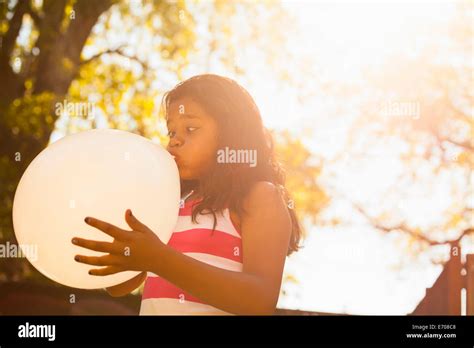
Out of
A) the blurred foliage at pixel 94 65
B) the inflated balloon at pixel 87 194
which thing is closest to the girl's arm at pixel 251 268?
the inflated balloon at pixel 87 194

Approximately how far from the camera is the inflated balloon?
2.30 meters

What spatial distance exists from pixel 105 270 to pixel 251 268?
1.68ft

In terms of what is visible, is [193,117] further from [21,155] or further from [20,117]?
[21,155]

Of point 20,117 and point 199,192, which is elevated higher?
point 20,117

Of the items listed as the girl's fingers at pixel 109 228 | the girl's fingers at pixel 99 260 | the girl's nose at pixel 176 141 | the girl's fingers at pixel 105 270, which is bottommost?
the girl's fingers at pixel 105 270

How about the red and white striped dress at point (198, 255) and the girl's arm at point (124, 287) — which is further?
the girl's arm at point (124, 287)

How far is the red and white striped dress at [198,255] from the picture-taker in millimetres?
2426

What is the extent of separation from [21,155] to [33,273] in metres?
1.76

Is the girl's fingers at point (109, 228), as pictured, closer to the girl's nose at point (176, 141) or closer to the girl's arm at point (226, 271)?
the girl's arm at point (226, 271)

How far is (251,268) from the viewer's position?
2389mm

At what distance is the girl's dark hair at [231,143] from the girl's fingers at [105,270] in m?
0.46

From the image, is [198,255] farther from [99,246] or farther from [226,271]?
[99,246]
